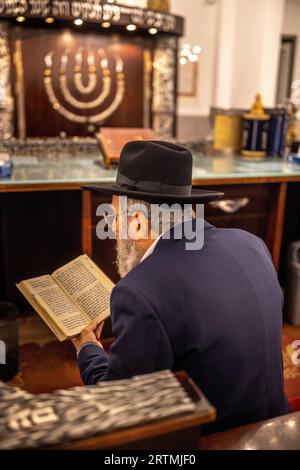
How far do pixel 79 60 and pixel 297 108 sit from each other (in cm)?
285

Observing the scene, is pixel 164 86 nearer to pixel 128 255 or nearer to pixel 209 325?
pixel 128 255

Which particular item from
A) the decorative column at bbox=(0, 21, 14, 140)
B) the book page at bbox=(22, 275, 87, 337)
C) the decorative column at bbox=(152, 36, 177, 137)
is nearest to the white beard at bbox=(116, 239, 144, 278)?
the book page at bbox=(22, 275, 87, 337)

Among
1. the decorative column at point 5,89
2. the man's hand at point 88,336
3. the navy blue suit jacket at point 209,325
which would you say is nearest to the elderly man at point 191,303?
the navy blue suit jacket at point 209,325

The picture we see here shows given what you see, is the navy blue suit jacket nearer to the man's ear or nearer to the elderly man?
the elderly man

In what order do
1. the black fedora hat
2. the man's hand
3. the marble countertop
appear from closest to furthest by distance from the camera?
the black fedora hat → the man's hand → the marble countertop

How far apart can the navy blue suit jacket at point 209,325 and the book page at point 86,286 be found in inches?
23.4

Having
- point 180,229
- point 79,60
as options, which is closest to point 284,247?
point 180,229

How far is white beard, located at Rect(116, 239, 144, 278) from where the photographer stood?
155cm

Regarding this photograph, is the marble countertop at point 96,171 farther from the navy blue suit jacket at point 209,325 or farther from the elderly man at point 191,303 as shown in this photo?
the navy blue suit jacket at point 209,325

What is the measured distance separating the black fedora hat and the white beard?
0.18m

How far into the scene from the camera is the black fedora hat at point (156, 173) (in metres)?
1.43

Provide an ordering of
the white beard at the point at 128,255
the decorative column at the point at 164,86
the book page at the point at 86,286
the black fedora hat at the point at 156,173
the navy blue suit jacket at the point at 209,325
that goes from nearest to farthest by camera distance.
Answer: the navy blue suit jacket at the point at 209,325 < the black fedora hat at the point at 156,173 < the white beard at the point at 128,255 < the book page at the point at 86,286 < the decorative column at the point at 164,86

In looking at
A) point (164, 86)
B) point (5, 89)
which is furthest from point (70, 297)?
point (164, 86)

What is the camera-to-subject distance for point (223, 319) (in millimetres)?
1271
